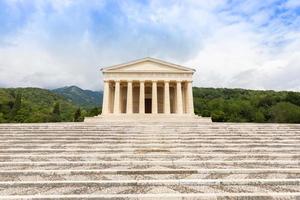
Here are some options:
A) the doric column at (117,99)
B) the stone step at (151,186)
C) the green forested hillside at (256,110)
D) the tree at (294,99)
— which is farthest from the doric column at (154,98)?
the tree at (294,99)

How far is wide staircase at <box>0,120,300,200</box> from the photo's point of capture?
19.5ft

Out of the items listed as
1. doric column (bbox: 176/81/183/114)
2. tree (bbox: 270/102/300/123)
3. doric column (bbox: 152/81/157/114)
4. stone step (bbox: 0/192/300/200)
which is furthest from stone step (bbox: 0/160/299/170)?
tree (bbox: 270/102/300/123)

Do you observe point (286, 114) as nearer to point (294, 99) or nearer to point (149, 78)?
point (294, 99)

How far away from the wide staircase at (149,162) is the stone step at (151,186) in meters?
0.03

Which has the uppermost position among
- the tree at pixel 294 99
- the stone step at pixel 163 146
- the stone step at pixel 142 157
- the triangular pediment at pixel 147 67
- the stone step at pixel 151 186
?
the tree at pixel 294 99

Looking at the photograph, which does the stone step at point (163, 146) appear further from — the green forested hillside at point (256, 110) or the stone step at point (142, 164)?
the green forested hillside at point (256, 110)

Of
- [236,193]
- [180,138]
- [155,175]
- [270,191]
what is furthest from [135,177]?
[180,138]

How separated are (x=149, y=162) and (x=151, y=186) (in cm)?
233

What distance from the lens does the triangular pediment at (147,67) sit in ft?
108

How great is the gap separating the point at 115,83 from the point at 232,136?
75.5 ft

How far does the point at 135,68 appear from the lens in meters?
33.4

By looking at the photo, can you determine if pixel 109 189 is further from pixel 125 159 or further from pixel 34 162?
pixel 34 162

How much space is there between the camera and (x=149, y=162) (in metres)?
8.65

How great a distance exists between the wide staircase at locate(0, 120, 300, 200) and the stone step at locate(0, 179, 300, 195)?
0.03 m
